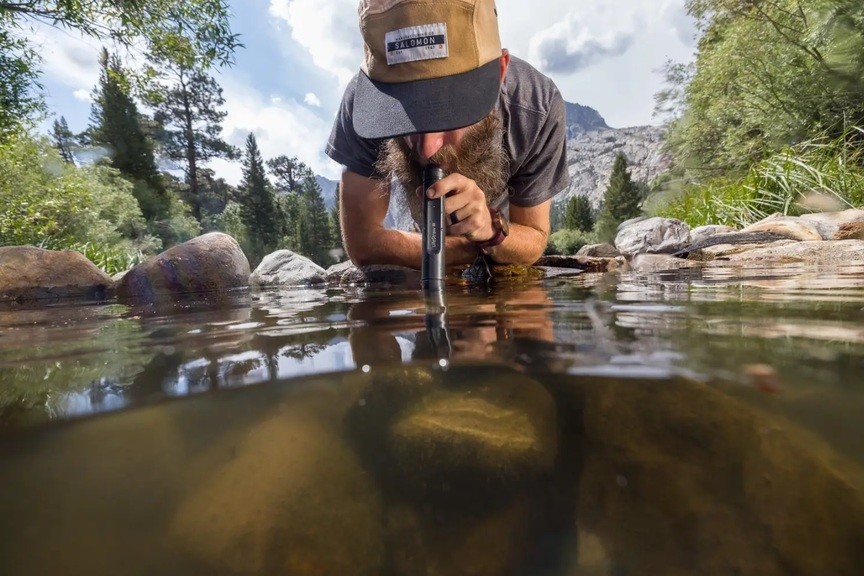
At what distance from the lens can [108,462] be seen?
22.9 inches

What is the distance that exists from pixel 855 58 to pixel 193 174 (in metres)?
37.1

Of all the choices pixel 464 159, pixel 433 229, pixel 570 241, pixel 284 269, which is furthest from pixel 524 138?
pixel 570 241

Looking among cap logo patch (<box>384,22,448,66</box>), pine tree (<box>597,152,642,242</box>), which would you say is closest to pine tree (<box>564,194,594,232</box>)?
pine tree (<box>597,152,642,242</box>)

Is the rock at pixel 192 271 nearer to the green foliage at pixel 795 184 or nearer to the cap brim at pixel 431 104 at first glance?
the cap brim at pixel 431 104

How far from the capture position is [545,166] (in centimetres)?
355

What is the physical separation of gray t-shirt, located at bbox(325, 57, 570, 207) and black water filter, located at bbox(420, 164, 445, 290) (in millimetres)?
1013

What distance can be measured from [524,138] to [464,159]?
72 centimetres

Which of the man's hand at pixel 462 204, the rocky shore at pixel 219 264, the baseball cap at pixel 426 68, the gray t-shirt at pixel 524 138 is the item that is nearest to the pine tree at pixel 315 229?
the rocky shore at pixel 219 264

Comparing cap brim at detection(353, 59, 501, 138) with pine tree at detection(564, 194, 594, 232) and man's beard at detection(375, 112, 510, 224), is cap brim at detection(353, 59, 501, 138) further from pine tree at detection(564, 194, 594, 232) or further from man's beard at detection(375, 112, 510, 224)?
pine tree at detection(564, 194, 594, 232)

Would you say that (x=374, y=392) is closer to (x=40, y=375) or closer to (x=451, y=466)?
(x=451, y=466)

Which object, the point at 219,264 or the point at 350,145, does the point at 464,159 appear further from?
the point at 219,264

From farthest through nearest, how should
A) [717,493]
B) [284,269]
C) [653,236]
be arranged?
[284,269] < [653,236] < [717,493]

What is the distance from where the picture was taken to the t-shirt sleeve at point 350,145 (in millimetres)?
3156

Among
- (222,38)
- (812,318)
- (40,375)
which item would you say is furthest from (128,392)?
(222,38)
